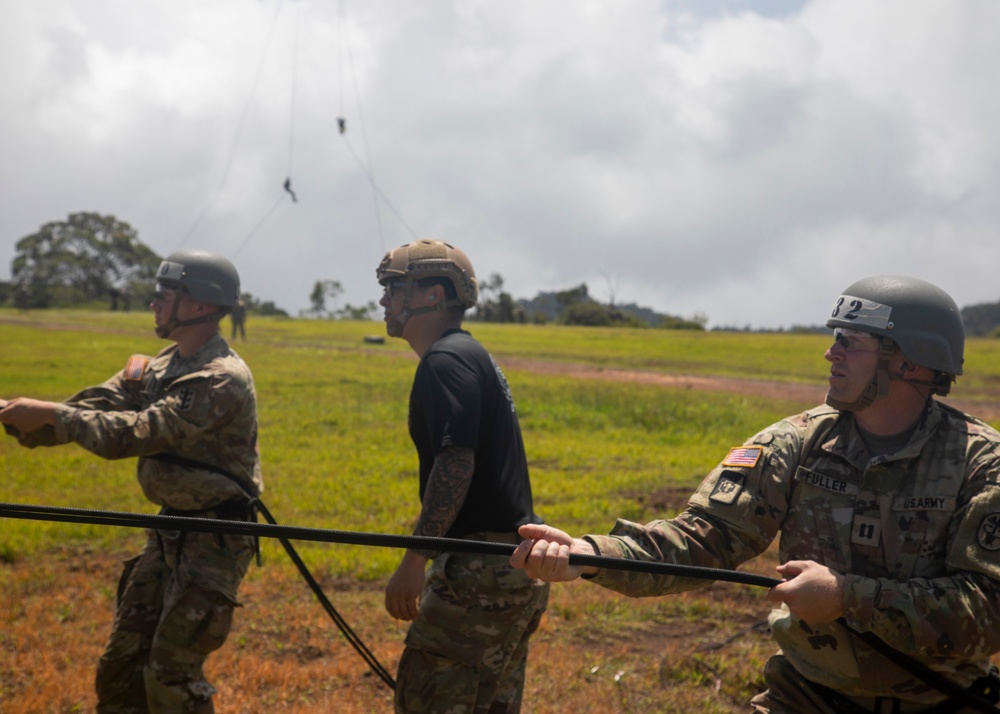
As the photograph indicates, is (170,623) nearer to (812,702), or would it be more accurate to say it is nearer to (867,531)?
(812,702)

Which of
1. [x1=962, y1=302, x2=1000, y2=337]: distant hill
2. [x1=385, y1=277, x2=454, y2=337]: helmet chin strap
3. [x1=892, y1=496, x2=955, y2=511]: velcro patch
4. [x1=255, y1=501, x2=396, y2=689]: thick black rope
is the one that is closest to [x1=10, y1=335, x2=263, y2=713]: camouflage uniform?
[x1=255, y1=501, x2=396, y2=689]: thick black rope

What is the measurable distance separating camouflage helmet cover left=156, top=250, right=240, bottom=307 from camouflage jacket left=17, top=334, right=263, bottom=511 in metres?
0.28

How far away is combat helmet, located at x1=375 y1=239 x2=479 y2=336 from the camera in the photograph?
438cm

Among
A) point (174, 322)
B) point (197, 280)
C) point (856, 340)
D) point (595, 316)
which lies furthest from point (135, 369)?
point (595, 316)

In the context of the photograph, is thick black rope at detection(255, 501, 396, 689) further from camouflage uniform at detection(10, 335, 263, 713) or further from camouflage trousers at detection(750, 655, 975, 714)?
camouflage trousers at detection(750, 655, 975, 714)

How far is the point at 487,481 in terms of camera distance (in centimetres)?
395

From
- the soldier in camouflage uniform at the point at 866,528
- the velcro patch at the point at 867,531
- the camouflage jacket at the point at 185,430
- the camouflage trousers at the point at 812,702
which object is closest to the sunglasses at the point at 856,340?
the soldier in camouflage uniform at the point at 866,528

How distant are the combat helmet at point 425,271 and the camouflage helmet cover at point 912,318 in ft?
6.05

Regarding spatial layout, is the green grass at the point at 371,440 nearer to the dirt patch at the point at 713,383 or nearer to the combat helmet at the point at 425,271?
the dirt patch at the point at 713,383

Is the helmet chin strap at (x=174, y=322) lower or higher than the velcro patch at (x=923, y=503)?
higher

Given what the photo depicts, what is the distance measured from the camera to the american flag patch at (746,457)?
3154mm

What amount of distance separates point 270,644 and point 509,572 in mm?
3469

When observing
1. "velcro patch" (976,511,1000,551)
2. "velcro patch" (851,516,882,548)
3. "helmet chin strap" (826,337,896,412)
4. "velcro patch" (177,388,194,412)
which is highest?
"helmet chin strap" (826,337,896,412)

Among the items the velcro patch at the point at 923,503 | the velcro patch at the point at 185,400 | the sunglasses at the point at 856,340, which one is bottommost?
the velcro patch at the point at 923,503
